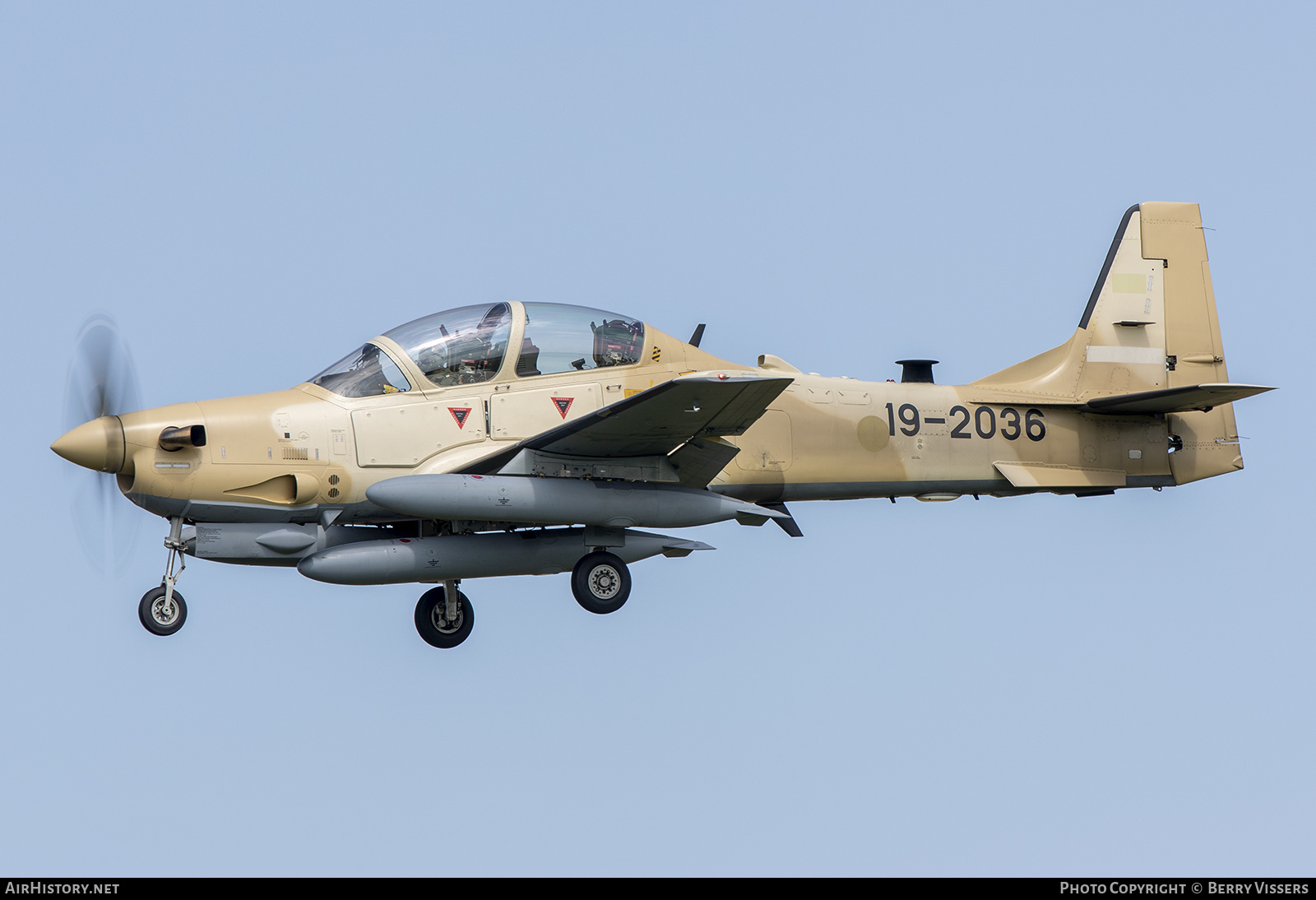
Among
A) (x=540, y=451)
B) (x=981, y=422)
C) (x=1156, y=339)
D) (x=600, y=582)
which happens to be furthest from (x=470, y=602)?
(x=1156, y=339)

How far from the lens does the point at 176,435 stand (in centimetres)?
1351

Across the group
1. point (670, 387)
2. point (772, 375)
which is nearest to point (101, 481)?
point (670, 387)

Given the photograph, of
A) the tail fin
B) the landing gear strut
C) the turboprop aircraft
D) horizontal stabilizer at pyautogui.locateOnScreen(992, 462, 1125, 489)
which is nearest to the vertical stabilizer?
the tail fin

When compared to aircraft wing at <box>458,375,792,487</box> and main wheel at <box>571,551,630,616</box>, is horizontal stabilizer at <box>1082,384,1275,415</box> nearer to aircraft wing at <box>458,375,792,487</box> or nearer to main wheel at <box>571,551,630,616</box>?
aircraft wing at <box>458,375,792,487</box>

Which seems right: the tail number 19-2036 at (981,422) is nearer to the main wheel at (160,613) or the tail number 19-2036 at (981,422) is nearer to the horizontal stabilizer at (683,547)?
the horizontal stabilizer at (683,547)

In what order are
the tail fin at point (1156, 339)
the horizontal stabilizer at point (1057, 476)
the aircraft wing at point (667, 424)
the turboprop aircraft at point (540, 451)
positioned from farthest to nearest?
1. the tail fin at point (1156, 339)
2. the horizontal stabilizer at point (1057, 476)
3. the turboprop aircraft at point (540, 451)
4. the aircraft wing at point (667, 424)

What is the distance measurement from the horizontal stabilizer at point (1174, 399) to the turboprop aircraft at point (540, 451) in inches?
1.3

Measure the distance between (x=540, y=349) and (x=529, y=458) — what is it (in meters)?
1.19

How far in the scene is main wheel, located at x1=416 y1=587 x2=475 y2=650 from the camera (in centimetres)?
1552

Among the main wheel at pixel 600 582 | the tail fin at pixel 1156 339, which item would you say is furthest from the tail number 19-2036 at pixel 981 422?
the main wheel at pixel 600 582

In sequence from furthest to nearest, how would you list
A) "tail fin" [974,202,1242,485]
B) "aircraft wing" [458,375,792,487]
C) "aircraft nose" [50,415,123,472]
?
"tail fin" [974,202,1242,485] < "aircraft nose" [50,415,123,472] < "aircraft wing" [458,375,792,487]

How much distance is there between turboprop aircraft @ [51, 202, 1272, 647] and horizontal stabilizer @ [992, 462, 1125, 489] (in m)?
0.03

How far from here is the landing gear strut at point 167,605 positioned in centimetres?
1342

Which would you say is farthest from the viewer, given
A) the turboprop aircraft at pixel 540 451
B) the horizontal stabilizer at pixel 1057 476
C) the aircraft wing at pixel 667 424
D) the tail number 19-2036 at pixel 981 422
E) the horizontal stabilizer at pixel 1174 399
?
the horizontal stabilizer at pixel 1057 476
